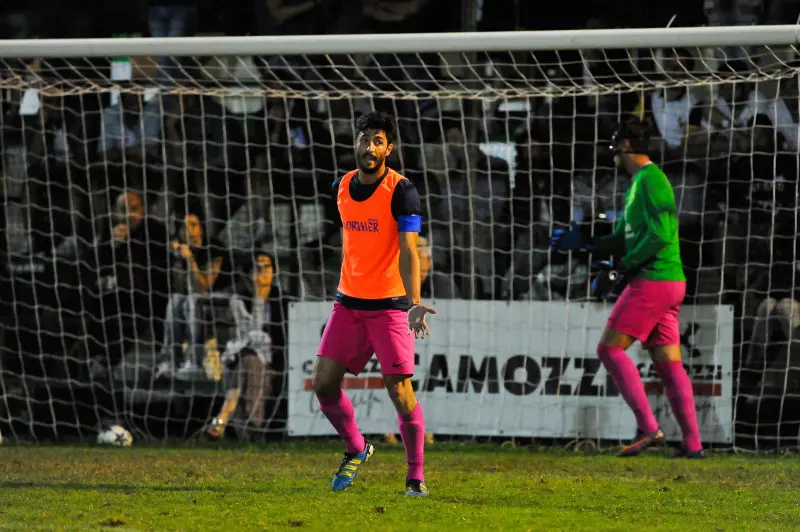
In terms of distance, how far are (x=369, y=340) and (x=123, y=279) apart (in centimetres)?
428

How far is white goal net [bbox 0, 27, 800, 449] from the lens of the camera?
32.0ft

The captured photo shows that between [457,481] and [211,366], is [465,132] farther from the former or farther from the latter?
[457,481]

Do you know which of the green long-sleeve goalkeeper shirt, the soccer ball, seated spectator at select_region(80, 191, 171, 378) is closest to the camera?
the green long-sleeve goalkeeper shirt

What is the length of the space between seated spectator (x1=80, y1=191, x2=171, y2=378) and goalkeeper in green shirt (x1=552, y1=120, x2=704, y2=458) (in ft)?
11.3

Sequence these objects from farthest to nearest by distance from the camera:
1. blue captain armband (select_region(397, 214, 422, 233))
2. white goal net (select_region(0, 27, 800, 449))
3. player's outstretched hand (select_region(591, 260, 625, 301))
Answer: white goal net (select_region(0, 27, 800, 449)) → player's outstretched hand (select_region(591, 260, 625, 301)) → blue captain armband (select_region(397, 214, 422, 233))

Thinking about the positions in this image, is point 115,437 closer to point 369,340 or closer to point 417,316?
point 369,340

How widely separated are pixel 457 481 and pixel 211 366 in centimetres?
328

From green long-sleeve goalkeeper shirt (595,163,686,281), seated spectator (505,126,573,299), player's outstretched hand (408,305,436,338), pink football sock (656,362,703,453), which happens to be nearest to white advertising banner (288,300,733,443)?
seated spectator (505,126,573,299)

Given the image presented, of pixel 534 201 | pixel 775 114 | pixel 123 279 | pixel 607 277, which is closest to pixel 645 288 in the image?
pixel 607 277

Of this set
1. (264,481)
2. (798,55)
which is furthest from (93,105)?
(798,55)

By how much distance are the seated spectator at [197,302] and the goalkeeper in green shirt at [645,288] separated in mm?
2826

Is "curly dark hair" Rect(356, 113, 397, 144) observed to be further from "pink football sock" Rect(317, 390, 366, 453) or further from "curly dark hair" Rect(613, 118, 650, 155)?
"curly dark hair" Rect(613, 118, 650, 155)

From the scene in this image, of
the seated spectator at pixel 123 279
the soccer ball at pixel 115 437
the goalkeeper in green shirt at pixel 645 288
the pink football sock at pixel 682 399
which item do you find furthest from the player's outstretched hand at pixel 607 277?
the soccer ball at pixel 115 437

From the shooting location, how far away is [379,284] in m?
6.75
